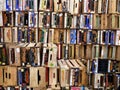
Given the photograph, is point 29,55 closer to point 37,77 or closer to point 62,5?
point 37,77

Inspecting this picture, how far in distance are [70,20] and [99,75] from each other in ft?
2.98

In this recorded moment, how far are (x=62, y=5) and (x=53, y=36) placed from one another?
48cm

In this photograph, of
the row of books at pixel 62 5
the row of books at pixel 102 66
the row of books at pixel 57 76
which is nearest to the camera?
the row of books at pixel 57 76

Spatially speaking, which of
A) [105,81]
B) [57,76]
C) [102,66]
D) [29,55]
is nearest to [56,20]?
[29,55]

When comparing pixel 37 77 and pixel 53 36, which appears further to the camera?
pixel 53 36

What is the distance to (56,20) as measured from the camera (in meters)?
3.69

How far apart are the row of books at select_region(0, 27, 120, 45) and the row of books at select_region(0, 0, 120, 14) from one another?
0.98ft

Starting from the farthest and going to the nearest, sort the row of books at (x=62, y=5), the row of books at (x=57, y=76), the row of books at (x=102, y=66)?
the row of books at (x=62, y=5) < the row of books at (x=102, y=66) < the row of books at (x=57, y=76)

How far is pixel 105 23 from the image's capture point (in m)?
3.65

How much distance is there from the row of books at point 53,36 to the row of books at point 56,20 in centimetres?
7

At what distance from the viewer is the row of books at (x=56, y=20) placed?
3648 millimetres

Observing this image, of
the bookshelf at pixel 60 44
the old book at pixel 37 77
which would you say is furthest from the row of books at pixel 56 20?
the old book at pixel 37 77

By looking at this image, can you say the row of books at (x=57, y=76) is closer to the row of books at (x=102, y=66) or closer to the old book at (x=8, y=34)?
the row of books at (x=102, y=66)

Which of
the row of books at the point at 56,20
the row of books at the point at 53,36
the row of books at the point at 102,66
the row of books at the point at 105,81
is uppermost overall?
the row of books at the point at 56,20
